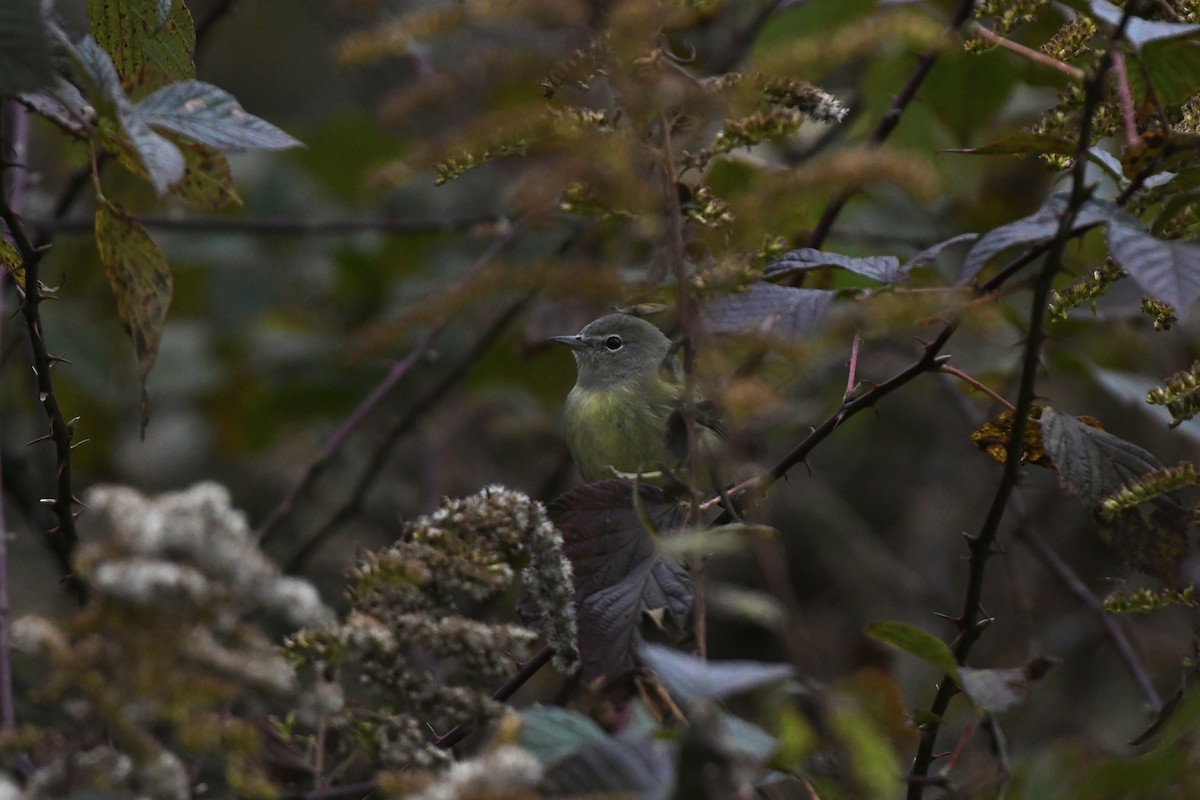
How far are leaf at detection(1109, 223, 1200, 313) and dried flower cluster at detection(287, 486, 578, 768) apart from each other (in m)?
0.86

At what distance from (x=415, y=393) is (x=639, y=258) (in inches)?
54.7

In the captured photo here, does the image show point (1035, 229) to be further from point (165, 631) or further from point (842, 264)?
point (165, 631)

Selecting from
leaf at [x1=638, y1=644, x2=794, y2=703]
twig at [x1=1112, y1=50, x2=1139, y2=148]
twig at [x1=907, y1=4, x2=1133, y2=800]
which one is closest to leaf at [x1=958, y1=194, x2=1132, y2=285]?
twig at [x1=907, y1=4, x2=1133, y2=800]

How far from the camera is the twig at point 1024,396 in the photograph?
1.63 meters

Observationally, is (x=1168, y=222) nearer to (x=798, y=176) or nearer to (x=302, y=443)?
(x=798, y=176)

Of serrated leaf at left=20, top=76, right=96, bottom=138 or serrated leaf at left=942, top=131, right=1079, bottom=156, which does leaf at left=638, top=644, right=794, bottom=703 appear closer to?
serrated leaf at left=942, top=131, right=1079, bottom=156

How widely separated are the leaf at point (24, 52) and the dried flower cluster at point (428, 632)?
0.77m

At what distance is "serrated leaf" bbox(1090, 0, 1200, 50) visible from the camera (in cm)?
173

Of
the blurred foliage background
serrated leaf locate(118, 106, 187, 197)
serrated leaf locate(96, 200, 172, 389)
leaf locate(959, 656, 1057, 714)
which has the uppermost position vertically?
serrated leaf locate(118, 106, 187, 197)

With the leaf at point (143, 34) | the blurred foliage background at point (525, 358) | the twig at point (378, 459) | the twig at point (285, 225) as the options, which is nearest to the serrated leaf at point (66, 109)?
the leaf at point (143, 34)

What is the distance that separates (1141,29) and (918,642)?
900mm

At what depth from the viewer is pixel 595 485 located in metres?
2.12

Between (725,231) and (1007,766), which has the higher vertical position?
(725,231)

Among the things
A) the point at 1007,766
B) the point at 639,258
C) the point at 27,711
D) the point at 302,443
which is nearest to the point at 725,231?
the point at 1007,766
